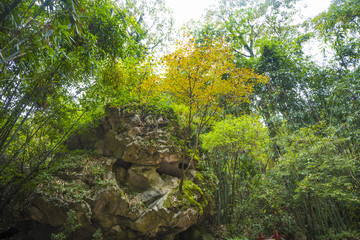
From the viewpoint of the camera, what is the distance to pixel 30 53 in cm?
229

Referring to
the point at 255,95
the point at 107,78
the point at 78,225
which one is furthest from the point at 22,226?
the point at 255,95

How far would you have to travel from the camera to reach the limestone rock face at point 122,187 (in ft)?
11.9

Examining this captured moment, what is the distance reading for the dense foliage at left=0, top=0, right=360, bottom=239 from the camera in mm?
3207

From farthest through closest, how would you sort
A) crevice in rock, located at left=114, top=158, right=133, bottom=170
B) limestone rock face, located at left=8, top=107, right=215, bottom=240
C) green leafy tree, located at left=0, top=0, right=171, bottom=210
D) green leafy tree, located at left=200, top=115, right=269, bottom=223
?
1. green leafy tree, located at left=200, top=115, right=269, bottom=223
2. crevice in rock, located at left=114, top=158, right=133, bottom=170
3. limestone rock face, located at left=8, top=107, right=215, bottom=240
4. green leafy tree, located at left=0, top=0, right=171, bottom=210

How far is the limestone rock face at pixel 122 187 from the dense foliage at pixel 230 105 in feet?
1.73

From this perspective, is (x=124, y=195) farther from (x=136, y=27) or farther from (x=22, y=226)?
(x=136, y=27)

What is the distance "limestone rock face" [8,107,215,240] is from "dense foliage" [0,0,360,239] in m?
0.53

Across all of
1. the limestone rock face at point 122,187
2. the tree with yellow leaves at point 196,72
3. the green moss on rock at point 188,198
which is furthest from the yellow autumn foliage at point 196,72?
the green moss on rock at point 188,198

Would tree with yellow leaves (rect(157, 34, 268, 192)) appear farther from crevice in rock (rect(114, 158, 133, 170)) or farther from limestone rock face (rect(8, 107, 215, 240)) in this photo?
crevice in rock (rect(114, 158, 133, 170))

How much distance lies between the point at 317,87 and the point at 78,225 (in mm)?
7967

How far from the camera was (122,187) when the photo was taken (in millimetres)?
4406

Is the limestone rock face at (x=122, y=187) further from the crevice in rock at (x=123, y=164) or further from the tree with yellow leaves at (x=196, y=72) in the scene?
the tree with yellow leaves at (x=196, y=72)

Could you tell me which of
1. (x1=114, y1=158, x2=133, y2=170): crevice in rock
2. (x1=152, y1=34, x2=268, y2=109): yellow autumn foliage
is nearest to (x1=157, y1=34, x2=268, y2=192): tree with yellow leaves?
(x1=152, y1=34, x2=268, y2=109): yellow autumn foliage

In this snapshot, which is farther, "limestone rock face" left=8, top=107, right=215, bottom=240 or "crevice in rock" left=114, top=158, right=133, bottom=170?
"crevice in rock" left=114, top=158, right=133, bottom=170
